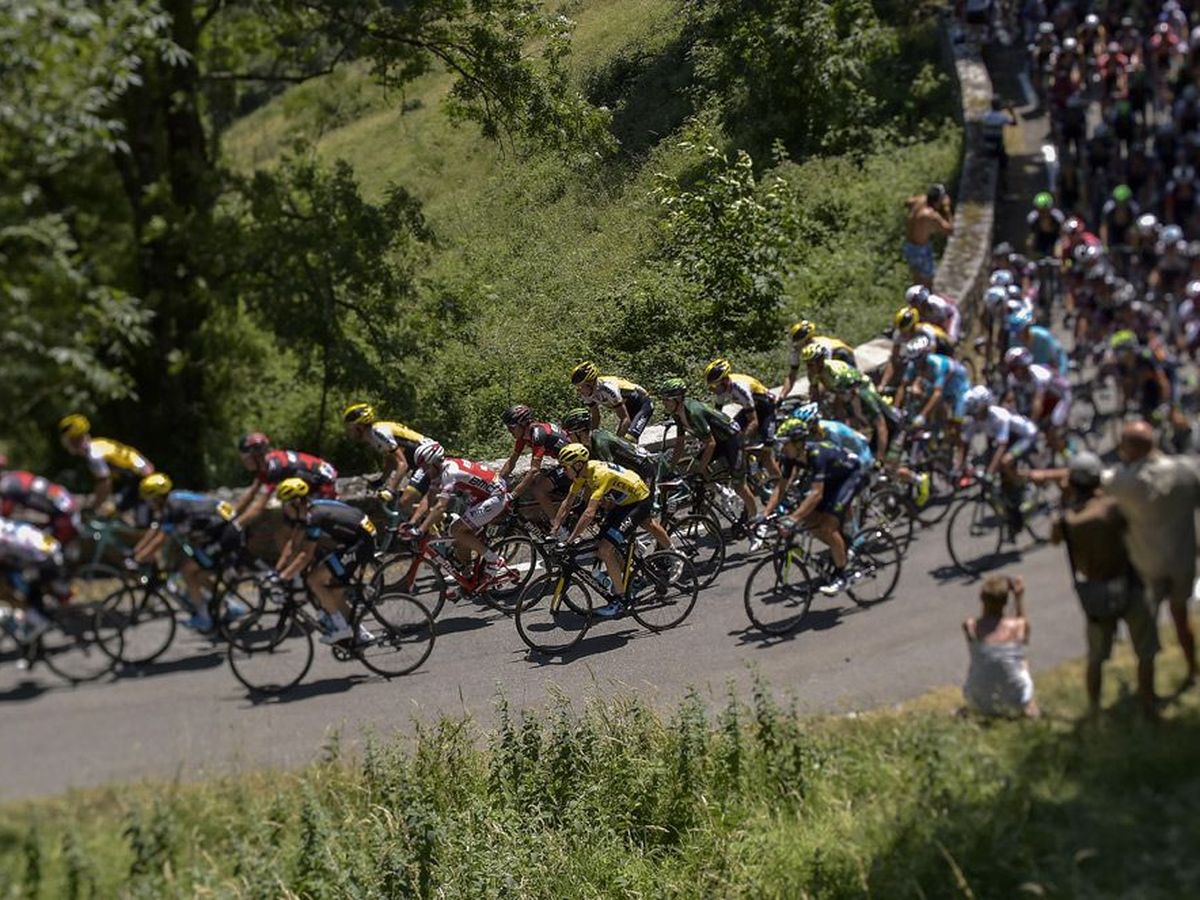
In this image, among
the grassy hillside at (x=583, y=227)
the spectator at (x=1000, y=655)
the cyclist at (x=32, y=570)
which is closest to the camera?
the cyclist at (x=32, y=570)

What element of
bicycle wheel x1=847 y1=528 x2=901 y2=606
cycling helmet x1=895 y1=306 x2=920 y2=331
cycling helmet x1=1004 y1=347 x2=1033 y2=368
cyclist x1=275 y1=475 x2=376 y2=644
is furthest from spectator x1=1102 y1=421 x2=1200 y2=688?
cyclist x1=275 y1=475 x2=376 y2=644

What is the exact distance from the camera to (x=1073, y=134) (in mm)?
8766

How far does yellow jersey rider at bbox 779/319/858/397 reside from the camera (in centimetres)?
898

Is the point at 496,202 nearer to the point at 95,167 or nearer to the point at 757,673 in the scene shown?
the point at 95,167

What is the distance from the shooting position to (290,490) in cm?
785

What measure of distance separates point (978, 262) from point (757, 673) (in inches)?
109

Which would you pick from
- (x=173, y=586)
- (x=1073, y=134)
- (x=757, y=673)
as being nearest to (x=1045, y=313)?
(x=1073, y=134)

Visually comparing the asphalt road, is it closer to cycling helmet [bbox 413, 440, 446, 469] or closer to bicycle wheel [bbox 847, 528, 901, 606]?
bicycle wheel [bbox 847, 528, 901, 606]

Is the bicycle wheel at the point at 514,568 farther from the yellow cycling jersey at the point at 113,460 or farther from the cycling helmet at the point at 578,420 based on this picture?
the yellow cycling jersey at the point at 113,460

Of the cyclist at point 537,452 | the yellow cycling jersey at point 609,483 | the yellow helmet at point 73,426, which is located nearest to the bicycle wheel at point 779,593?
the yellow cycling jersey at point 609,483

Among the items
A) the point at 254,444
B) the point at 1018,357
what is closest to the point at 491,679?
the point at 254,444

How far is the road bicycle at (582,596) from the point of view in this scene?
8.85 m

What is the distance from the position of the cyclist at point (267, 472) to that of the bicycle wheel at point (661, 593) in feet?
6.30

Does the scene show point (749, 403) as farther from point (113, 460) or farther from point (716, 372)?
point (113, 460)
